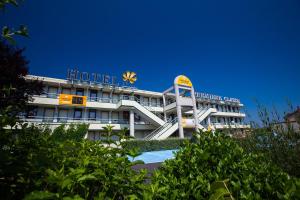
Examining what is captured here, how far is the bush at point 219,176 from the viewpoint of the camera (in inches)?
58.6

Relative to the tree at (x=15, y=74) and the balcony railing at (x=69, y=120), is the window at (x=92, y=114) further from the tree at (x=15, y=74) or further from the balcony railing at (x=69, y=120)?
the tree at (x=15, y=74)

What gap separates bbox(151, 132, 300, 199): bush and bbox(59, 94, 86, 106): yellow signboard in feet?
92.1

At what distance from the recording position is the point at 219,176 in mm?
1852

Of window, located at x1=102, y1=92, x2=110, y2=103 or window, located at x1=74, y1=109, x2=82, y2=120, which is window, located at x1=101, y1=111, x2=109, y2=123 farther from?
window, located at x1=74, y1=109, x2=82, y2=120

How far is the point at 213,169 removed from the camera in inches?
86.8

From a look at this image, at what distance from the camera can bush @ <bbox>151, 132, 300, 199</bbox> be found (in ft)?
4.88

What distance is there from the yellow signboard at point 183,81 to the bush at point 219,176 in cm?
2823

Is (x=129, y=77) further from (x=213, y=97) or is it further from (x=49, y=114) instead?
(x=213, y=97)

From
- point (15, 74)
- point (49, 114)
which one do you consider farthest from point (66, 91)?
point (15, 74)

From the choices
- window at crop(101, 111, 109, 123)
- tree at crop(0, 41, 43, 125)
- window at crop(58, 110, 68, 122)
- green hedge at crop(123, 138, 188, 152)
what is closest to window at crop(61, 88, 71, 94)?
window at crop(58, 110, 68, 122)

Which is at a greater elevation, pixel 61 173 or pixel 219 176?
pixel 61 173

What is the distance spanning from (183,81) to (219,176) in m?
30.2

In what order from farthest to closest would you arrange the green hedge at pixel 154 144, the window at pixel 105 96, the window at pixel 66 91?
the window at pixel 105 96 < the window at pixel 66 91 < the green hedge at pixel 154 144

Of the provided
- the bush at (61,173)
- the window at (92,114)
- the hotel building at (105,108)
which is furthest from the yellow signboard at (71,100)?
the bush at (61,173)
